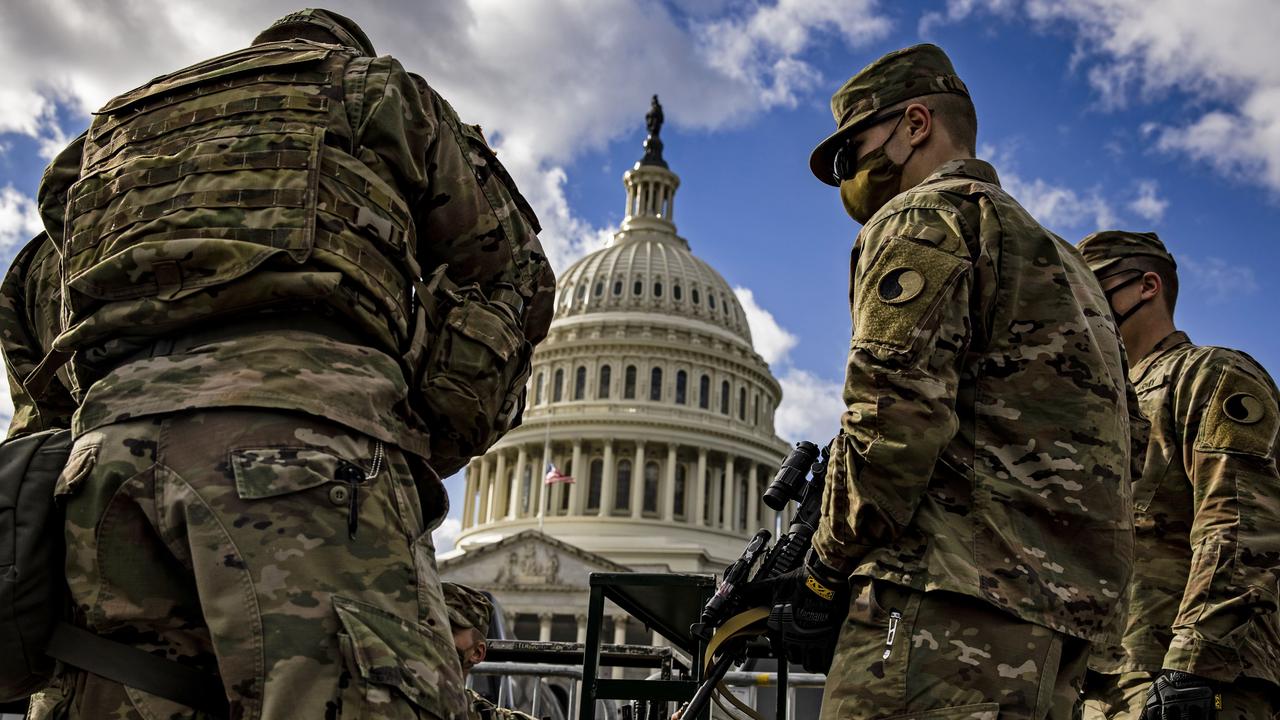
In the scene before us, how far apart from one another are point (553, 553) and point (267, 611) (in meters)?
60.9

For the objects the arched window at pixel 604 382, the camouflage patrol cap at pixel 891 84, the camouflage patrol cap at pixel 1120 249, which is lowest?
the camouflage patrol cap at pixel 891 84

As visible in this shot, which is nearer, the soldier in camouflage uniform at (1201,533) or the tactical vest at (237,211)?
the tactical vest at (237,211)

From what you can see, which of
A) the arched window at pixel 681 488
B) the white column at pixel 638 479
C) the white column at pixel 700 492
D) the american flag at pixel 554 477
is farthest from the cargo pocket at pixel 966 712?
the arched window at pixel 681 488

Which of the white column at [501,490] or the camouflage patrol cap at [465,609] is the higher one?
the white column at [501,490]

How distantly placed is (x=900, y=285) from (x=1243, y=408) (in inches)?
93.5

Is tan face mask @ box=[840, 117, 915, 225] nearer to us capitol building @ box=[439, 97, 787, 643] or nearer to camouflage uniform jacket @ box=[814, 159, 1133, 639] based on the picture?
camouflage uniform jacket @ box=[814, 159, 1133, 639]

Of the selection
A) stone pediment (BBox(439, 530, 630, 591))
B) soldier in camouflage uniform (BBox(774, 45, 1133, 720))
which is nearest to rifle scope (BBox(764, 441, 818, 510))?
soldier in camouflage uniform (BBox(774, 45, 1133, 720))

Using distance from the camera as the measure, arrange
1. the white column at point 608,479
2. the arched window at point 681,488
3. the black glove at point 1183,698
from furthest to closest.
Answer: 1. the arched window at point 681,488
2. the white column at point 608,479
3. the black glove at point 1183,698

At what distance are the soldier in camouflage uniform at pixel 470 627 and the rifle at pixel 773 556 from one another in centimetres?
115

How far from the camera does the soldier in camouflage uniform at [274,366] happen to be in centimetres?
251

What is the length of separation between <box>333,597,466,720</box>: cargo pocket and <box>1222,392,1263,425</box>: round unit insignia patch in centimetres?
347

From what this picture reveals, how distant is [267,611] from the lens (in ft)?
8.17

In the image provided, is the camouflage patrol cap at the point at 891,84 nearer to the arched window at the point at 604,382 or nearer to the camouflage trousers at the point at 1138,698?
the camouflage trousers at the point at 1138,698

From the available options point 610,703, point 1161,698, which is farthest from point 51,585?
point 610,703
